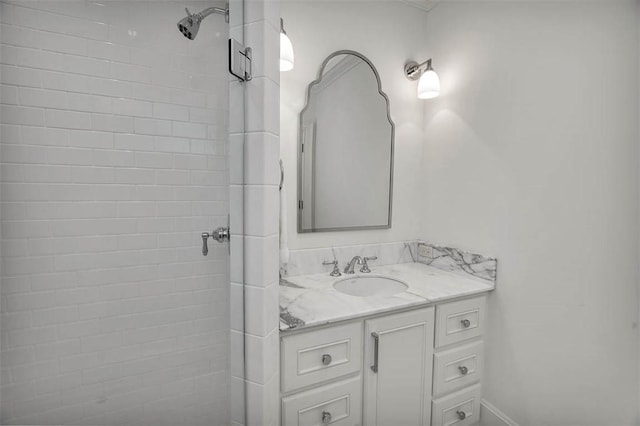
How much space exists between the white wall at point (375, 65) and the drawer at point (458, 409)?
867 millimetres

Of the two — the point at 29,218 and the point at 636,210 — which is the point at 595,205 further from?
the point at 29,218

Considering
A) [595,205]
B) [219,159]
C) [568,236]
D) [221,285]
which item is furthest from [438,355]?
[219,159]

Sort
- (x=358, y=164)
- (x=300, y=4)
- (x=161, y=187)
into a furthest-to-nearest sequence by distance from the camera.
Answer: (x=358, y=164) → (x=300, y=4) → (x=161, y=187)

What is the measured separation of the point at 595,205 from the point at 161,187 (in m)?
1.75

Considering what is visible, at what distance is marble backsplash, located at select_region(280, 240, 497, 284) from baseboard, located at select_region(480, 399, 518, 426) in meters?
0.63

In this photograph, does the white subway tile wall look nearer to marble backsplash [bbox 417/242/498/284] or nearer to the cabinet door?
the cabinet door

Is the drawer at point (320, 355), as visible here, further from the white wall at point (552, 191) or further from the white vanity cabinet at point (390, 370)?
the white wall at point (552, 191)

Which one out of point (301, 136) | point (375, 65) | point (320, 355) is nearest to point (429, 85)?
point (375, 65)

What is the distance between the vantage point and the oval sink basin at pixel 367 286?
164 cm

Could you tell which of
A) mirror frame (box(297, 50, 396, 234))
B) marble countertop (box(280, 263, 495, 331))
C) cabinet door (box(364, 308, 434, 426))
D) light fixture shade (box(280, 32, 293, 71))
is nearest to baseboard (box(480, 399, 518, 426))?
cabinet door (box(364, 308, 434, 426))

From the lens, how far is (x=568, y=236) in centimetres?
126

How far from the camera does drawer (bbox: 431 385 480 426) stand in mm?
1438

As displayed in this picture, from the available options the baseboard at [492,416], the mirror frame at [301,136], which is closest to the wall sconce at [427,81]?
the mirror frame at [301,136]

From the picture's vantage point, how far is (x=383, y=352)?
1279 mm
